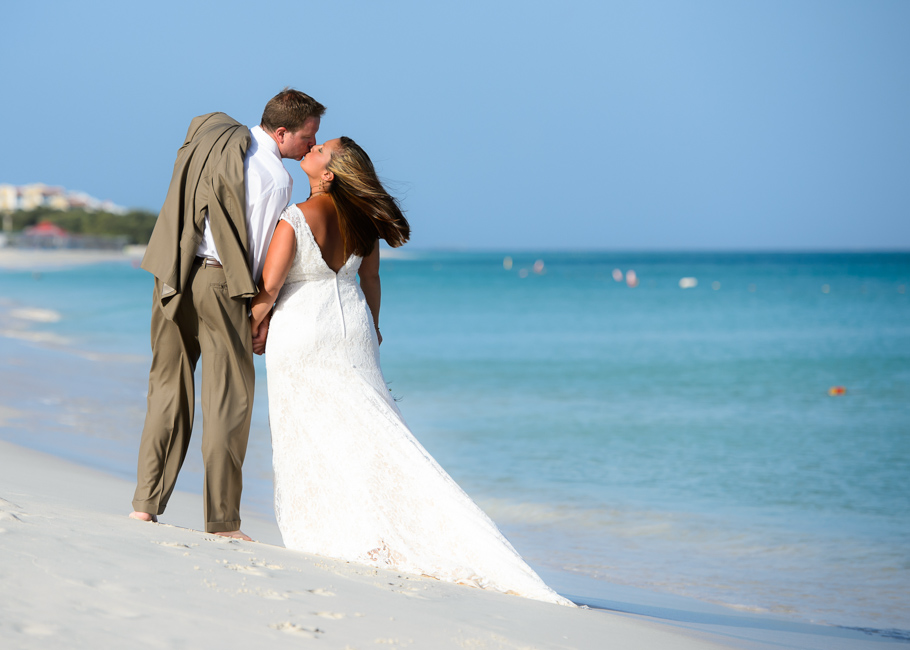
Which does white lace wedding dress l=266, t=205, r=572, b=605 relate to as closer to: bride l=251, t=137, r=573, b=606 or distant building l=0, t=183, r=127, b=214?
bride l=251, t=137, r=573, b=606

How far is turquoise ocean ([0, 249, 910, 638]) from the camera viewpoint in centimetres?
509

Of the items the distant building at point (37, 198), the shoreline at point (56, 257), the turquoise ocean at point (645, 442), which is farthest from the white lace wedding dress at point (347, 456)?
the distant building at point (37, 198)

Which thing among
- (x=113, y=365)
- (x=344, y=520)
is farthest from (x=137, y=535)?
(x=113, y=365)

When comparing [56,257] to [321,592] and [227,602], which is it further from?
[227,602]

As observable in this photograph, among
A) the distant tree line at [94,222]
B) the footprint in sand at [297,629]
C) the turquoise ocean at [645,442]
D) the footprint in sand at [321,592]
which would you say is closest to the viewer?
the footprint in sand at [297,629]

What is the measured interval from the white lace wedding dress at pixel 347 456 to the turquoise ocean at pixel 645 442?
1.42 m

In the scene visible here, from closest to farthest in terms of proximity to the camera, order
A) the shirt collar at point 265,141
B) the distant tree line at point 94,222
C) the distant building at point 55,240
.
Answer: the shirt collar at point 265,141 → the distant building at point 55,240 → the distant tree line at point 94,222

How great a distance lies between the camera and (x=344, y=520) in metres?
3.29

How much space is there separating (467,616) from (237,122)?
209cm

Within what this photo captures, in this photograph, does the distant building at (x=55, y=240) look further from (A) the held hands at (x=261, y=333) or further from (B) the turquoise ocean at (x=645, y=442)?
(A) the held hands at (x=261, y=333)

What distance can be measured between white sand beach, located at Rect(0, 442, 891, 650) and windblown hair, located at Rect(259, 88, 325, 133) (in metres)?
1.61

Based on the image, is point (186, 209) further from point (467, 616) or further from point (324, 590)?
point (467, 616)

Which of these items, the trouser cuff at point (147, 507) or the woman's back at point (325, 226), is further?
the trouser cuff at point (147, 507)

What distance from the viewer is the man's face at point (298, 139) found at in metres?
3.36
